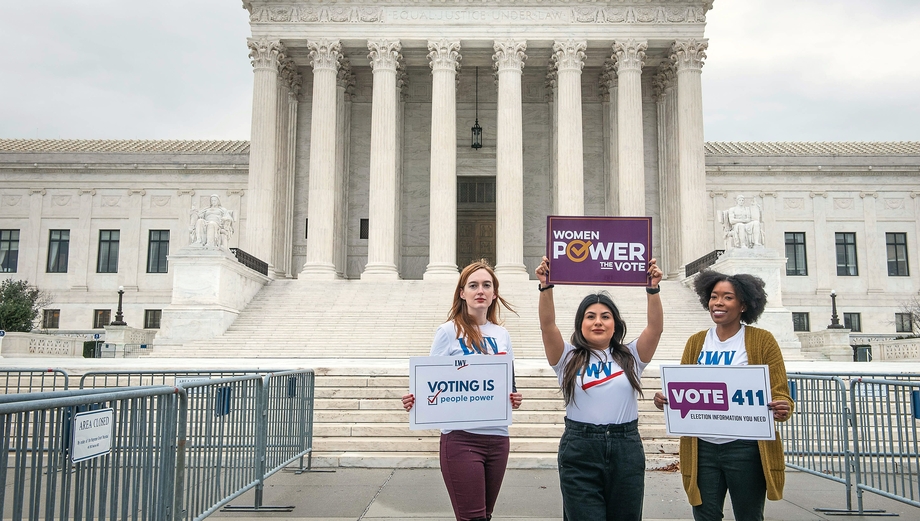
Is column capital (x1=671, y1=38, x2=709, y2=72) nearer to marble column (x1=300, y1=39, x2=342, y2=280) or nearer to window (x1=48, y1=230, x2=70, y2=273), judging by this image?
marble column (x1=300, y1=39, x2=342, y2=280)

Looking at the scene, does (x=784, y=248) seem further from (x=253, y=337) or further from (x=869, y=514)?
(x=869, y=514)

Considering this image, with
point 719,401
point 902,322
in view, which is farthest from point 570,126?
point 719,401

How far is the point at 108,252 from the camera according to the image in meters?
41.6

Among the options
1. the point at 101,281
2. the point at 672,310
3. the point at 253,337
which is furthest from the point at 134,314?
the point at 672,310

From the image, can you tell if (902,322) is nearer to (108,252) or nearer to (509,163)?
(509,163)

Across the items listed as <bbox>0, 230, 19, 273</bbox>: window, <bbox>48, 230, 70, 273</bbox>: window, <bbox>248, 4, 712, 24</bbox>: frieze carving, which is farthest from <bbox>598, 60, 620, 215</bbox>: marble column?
<bbox>0, 230, 19, 273</bbox>: window

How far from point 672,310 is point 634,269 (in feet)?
74.3

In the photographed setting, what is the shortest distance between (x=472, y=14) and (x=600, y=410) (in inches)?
1250

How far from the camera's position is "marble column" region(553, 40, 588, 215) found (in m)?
32.8

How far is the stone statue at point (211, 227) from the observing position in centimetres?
2642

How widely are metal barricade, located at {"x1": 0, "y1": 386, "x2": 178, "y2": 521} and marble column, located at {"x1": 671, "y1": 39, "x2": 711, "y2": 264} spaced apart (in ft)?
99.1

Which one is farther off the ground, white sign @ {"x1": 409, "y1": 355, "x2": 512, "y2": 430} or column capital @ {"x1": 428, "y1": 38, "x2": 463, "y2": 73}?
column capital @ {"x1": 428, "y1": 38, "x2": 463, "y2": 73}

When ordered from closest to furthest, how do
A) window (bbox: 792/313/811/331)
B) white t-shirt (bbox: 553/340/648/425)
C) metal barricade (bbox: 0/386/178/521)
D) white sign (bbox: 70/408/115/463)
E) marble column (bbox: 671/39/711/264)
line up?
metal barricade (bbox: 0/386/178/521), white sign (bbox: 70/408/115/463), white t-shirt (bbox: 553/340/648/425), marble column (bbox: 671/39/711/264), window (bbox: 792/313/811/331)

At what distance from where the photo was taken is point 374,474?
9469 millimetres
